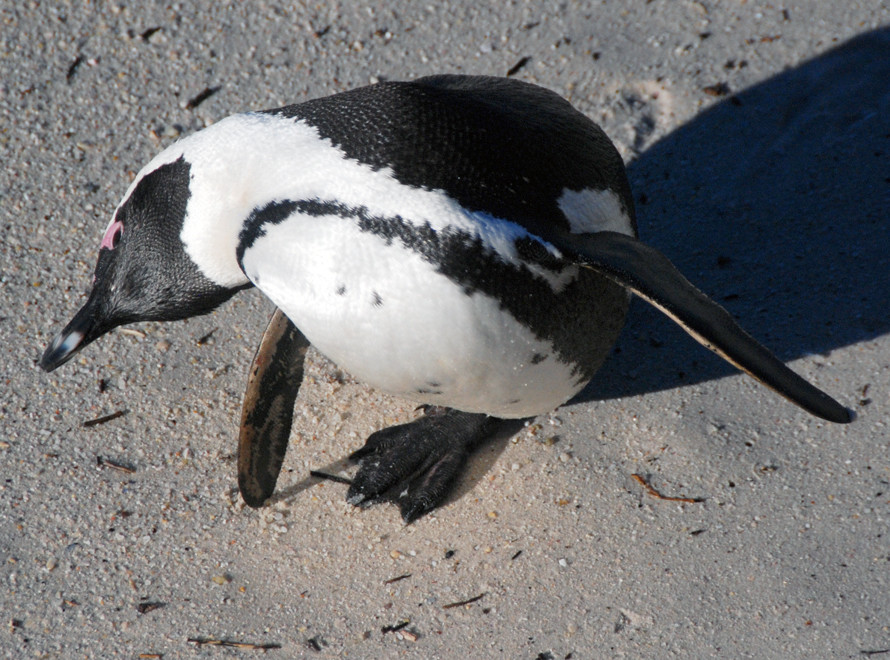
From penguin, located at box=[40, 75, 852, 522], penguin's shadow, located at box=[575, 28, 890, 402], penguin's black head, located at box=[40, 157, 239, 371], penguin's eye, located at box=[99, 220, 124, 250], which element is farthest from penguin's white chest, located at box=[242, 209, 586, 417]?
penguin's shadow, located at box=[575, 28, 890, 402]

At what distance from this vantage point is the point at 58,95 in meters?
2.52

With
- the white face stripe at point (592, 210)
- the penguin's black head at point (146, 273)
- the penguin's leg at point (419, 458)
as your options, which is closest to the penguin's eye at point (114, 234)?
the penguin's black head at point (146, 273)

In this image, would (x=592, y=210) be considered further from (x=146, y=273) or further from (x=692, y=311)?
(x=146, y=273)

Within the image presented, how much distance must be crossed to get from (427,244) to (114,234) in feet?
2.37

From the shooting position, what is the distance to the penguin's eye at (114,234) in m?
1.72

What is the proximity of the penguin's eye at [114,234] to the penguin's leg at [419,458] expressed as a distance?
2.08ft

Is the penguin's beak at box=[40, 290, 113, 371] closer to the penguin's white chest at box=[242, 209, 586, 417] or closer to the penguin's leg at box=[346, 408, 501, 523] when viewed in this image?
the penguin's white chest at box=[242, 209, 586, 417]

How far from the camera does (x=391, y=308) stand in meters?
1.38

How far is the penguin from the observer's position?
4.49 feet

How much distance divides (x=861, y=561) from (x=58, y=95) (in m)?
2.30

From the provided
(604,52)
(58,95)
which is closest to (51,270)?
(58,95)

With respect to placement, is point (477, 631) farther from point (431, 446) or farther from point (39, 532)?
point (39, 532)

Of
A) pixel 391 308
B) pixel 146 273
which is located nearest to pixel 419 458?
pixel 391 308

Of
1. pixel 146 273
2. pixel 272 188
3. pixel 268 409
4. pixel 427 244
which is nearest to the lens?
pixel 427 244
